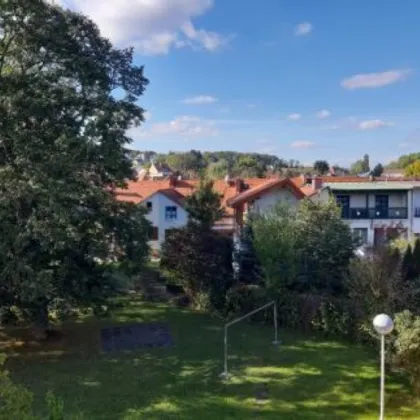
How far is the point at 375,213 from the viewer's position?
3903cm

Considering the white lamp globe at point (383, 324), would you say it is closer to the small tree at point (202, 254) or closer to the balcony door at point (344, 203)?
the small tree at point (202, 254)

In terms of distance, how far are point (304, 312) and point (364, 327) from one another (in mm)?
3906

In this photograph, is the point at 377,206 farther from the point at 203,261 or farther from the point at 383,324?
the point at 383,324

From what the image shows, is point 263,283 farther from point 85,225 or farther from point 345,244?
point 85,225

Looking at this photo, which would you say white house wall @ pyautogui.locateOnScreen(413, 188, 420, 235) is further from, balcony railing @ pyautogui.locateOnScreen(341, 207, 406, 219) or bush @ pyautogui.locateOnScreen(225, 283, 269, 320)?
bush @ pyautogui.locateOnScreen(225, 283, 269, 320)

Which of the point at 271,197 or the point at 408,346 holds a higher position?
the point at 271,197

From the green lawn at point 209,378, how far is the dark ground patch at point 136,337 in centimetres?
47

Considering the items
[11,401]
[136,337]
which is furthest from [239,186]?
[11,401]

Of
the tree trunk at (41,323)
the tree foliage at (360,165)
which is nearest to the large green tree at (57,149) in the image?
the tree trunk at (41,323)

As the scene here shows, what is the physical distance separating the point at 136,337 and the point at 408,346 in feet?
36.1

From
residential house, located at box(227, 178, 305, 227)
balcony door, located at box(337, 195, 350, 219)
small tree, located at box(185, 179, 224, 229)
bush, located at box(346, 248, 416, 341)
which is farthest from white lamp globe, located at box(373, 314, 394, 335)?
balcony door, located at box(337, 195, 350, 219)

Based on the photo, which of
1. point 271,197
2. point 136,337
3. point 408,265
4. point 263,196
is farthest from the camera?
point 271,197

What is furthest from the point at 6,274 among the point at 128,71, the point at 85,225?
the point at 128,71

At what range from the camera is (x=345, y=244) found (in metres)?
23.2
